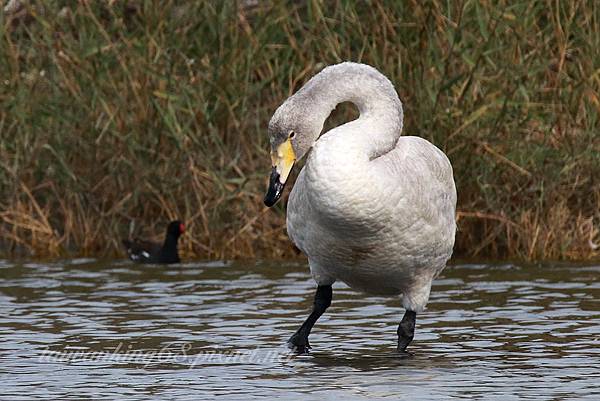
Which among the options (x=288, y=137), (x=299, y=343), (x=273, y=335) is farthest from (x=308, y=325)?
(x=288, y=137)

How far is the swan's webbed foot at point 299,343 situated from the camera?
8.62 m

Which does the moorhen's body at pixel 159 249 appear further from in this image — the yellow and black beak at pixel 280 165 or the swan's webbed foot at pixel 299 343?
the yellow and black beak at pixel 280 165

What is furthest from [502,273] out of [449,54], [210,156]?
[210,156]

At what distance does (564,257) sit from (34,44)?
4.94 m

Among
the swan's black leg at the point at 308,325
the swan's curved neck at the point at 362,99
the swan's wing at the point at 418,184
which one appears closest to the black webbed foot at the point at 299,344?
the swan's black leg at the point at 308,325

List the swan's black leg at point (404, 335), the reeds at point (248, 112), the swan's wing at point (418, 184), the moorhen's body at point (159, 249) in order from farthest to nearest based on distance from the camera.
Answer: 1. the moorhen's body at point (159, 249)
2. the reeds at point (248, 112)
3. the swan's black leg at point (404, 335)
4. the swan's wing at point (418, 184)

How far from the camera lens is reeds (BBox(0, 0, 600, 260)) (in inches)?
494

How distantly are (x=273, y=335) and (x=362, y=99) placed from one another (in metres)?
1.81

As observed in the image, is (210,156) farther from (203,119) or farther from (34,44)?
(34,44)

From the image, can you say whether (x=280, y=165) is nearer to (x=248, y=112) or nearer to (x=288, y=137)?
(x=288, y=137)

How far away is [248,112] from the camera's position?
13.4 metres

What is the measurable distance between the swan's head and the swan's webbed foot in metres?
1.08

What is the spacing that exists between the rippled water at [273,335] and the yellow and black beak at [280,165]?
906mm

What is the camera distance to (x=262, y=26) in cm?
1349
